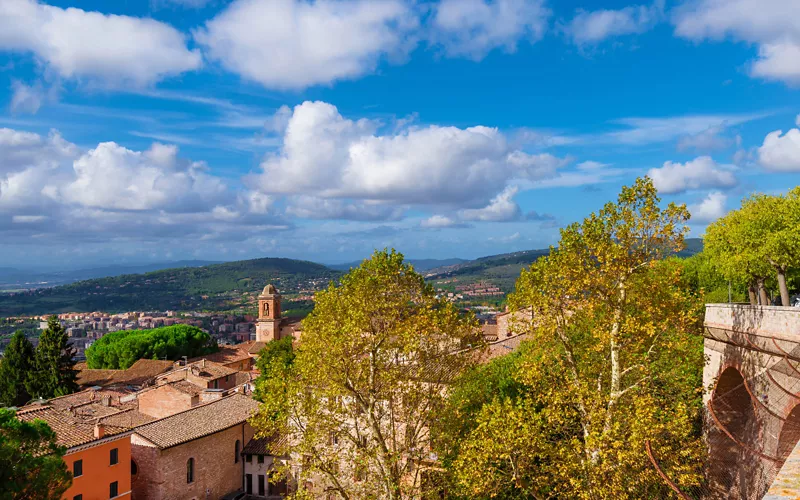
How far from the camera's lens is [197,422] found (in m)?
40.5

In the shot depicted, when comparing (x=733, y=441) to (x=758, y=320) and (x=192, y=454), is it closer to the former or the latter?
(x=758, y=320)

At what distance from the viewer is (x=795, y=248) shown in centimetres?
3494

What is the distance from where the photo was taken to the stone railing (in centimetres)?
1695

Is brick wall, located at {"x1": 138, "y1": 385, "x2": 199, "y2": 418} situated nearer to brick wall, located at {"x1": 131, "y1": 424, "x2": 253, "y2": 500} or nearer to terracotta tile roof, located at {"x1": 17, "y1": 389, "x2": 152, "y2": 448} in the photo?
terracotta tile roof, located at {"x1": 17, "y1": 389, "x2": 152, "y2": 448}

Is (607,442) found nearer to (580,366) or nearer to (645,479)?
(645,479)

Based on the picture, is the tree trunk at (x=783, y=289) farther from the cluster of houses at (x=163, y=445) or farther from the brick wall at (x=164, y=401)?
the brick wall at (x=164, y=401)

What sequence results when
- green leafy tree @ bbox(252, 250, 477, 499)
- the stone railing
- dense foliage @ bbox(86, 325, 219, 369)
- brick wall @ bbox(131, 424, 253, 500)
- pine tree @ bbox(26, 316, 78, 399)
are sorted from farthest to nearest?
dense foliage @ bbox(86, 325, 219, 369)
pine tree @ bbox(26, 316, 78, 399)
brick wall @ bbox(131, 424, 253, 500)
green leafy tree @ bbox(252, 250, 477, 499)
the stone railing

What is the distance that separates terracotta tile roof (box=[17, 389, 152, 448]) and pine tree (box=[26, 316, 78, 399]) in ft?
57.8

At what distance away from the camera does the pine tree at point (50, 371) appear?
66.6 meters

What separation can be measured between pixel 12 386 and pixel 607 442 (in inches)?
2836

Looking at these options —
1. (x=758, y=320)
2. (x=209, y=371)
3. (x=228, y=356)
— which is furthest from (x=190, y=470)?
(x=228, y=356)

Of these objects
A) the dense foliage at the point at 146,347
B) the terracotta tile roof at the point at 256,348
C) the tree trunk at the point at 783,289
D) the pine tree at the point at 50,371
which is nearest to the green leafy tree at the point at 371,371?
the tree trunk at the point at 783,289

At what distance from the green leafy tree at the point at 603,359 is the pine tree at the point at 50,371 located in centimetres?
6373

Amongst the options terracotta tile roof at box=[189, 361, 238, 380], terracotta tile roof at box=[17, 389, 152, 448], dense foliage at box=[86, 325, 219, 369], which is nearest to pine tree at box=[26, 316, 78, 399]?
terracotta tile roof at box=[189, 361, 238, 380]
